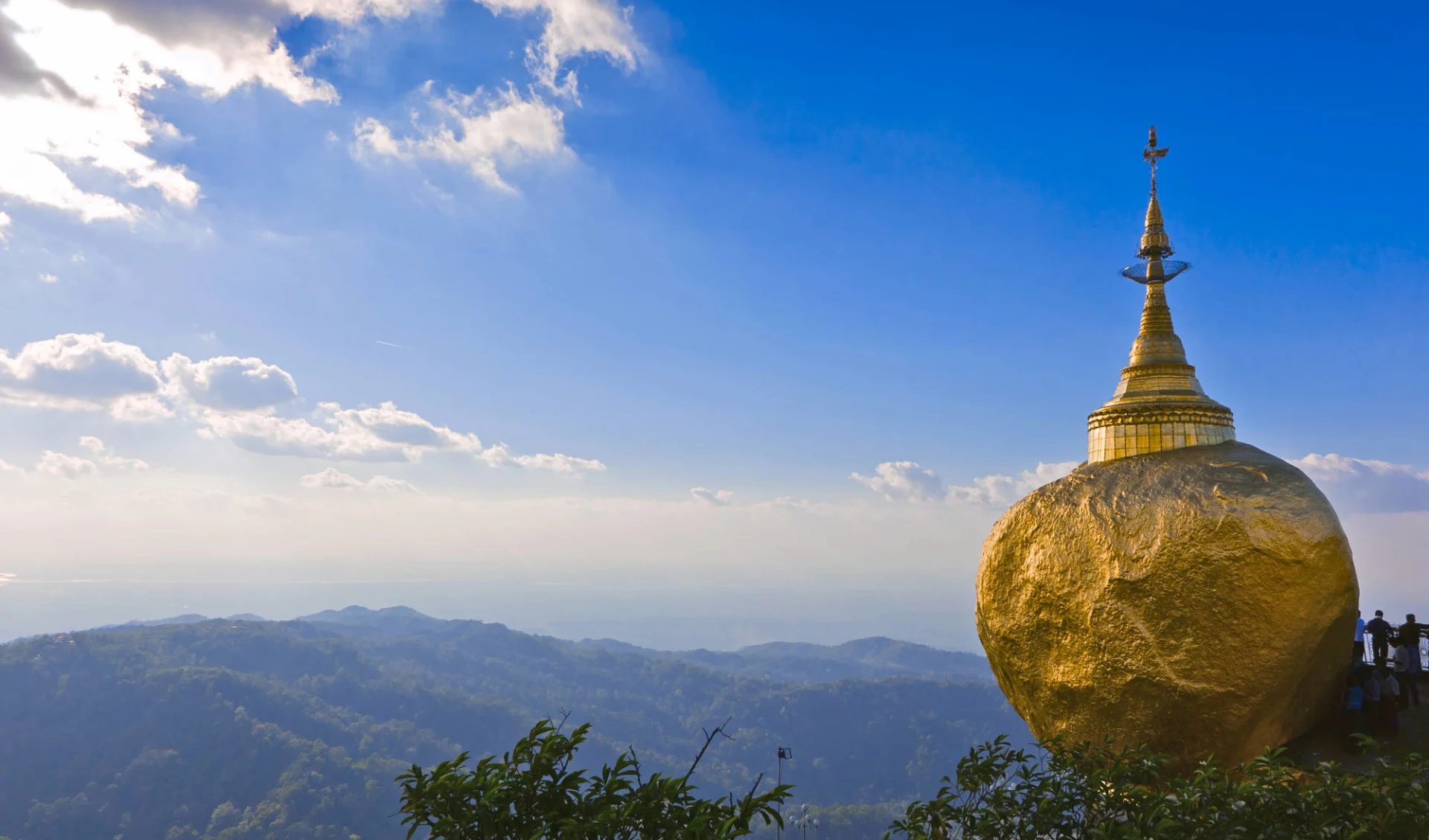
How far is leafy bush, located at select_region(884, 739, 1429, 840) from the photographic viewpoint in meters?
8.25

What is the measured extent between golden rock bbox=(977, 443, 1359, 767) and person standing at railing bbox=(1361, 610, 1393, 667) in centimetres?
294

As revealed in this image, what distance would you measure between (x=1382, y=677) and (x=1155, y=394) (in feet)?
20.6

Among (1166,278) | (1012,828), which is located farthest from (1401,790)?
(1166,278)

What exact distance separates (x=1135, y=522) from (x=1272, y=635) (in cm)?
241

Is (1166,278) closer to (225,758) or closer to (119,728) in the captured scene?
(225,758)

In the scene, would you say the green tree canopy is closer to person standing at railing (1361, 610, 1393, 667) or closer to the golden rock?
the golden rock

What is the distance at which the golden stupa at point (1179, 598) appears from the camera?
40.0ft

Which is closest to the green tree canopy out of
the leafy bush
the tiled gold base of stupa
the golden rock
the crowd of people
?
the leafy bush

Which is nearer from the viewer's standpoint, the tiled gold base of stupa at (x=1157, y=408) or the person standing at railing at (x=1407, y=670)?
the tiled gold base of stupa at (x=1157, y=408)

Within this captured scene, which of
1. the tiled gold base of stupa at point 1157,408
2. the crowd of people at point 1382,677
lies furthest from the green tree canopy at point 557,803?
the crowd of people at point 1382,677

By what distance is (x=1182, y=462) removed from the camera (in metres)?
13.5

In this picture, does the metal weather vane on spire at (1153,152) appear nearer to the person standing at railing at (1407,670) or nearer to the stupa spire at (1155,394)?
the stupa spire at (1155,394)

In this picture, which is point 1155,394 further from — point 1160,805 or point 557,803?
point 557,803

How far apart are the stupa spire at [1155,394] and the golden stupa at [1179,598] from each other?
0.06m
